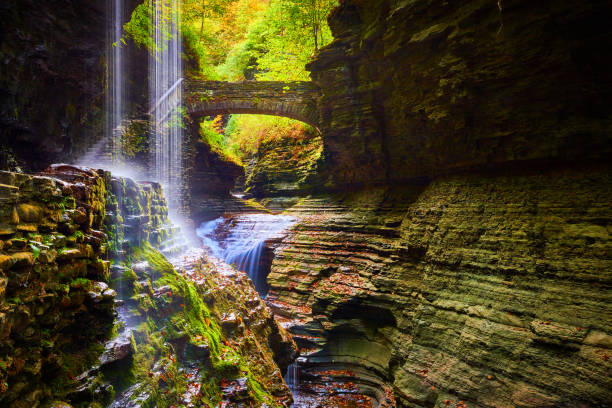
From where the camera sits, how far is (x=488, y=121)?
23.0 ft

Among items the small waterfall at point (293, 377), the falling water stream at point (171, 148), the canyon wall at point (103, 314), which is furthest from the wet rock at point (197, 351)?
the falling water stream at point (171, 148)

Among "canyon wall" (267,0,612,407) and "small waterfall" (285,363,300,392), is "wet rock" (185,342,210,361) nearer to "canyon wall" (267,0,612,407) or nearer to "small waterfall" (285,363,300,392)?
"small waterfall" (285,363,300,392)

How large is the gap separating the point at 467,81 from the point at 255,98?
9.78 metres

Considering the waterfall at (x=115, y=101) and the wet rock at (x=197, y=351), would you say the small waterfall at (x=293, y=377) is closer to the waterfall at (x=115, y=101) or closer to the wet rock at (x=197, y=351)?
the wet rock at (x=197, y=351)

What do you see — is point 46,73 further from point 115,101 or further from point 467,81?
point 467,81

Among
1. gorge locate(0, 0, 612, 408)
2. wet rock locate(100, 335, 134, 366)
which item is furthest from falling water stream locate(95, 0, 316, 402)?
wet rock locate(100, 335, 134, 366)

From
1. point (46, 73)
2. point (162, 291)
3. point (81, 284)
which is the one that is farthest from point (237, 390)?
point (46, 73)

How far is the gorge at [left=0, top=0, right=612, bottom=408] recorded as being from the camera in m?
2.83

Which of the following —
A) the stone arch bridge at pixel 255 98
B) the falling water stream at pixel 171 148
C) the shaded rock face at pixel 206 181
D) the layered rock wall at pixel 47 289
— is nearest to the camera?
the layered rock wall at pixel 47 289

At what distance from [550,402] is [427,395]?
175 centimetres

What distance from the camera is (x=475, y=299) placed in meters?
5.57

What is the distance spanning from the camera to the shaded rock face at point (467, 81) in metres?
5.50

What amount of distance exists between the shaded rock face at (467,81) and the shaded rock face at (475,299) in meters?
0.76

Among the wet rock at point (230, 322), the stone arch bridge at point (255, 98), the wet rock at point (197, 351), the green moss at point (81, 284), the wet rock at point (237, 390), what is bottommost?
the wet rock at point (237, 390)
